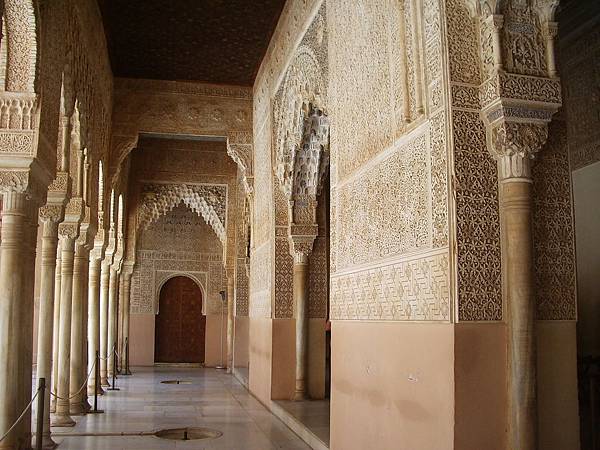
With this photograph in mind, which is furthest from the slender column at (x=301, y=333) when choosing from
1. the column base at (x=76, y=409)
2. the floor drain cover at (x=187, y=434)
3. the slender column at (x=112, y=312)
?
the slender column at (x=112, y=312)

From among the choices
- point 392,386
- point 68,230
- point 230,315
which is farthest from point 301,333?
point 230,315

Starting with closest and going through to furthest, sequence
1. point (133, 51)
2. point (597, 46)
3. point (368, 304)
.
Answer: point (368, 304), point (597, 46), point (133, 51)

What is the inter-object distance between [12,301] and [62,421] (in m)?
2.76

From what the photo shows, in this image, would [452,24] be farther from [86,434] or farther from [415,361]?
[86,434]

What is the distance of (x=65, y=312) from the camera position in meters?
7.96

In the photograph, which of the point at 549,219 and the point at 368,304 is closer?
the point at 549,219

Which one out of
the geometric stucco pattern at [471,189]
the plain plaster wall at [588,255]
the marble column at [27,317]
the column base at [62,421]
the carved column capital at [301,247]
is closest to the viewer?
the geometric stucco pattern at [471,189]

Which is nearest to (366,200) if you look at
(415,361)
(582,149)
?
(415,361)

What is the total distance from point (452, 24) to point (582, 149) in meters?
4.49

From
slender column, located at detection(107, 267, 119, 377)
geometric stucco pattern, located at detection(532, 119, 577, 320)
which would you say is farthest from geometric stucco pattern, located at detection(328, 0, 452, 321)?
slender column, located at detection(107, 267, 119, 377)

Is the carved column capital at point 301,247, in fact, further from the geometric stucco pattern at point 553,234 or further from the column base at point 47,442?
the geometric stucco pattern at point 553,234

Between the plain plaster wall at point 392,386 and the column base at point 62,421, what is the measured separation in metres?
3.52

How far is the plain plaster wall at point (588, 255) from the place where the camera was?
7.21 metres

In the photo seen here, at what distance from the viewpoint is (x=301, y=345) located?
28.5ft
